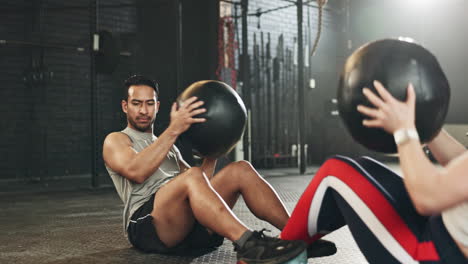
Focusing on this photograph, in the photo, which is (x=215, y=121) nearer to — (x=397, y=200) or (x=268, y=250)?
(x=268, y=250)

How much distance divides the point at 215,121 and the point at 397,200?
2.74 ft

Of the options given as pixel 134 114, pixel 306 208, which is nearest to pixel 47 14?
pixel 134 114

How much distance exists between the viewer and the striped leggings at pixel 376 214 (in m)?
1.33

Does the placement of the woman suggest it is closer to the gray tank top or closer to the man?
the man

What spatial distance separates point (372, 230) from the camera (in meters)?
1.45

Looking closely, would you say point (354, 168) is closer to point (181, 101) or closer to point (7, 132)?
point (181, 101)

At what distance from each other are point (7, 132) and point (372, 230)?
5982 mm

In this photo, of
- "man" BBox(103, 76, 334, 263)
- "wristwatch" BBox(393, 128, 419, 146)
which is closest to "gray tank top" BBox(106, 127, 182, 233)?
"man" BBox(103, 76, 334, 263)

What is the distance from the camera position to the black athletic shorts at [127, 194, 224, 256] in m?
2.27

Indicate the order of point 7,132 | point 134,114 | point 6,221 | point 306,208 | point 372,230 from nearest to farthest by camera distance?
point 372,230 → point 306,208 → point 134,114 → point 6,221 → point 7,132

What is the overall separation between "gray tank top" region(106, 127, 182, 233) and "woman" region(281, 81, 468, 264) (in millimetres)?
802

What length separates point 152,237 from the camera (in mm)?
2301

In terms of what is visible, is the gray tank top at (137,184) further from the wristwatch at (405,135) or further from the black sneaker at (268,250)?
the wristwatch at (405,135)

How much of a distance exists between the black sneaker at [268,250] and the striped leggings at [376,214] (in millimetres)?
97
